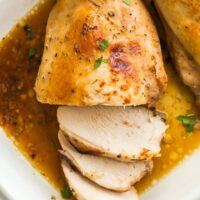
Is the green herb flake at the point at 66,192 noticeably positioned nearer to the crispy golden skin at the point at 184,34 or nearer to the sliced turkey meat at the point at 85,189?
the sliced turkey meat at the point at 85,189

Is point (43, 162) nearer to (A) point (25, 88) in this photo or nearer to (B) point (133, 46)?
(A) point (25, 88)

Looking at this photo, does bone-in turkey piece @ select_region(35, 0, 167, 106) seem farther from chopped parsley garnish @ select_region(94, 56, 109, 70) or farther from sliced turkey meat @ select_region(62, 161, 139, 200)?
sliced turkey meat @ select_region(62, 161, 139, 200)

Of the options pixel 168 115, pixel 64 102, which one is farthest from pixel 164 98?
pixel 64 102

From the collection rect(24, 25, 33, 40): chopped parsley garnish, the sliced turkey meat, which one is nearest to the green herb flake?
the sliced turkey meat

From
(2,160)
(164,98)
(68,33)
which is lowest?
(164,98)

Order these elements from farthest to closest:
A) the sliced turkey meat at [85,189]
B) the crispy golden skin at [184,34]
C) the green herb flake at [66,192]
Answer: the green herb flake at [66,192] < the sliced turkey meat at [85,189] < the crispy golden skin at [184,34]

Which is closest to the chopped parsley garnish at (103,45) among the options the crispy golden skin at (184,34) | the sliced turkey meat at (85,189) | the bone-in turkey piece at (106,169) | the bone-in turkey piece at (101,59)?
the bone-in turkey piece at (101,59)
